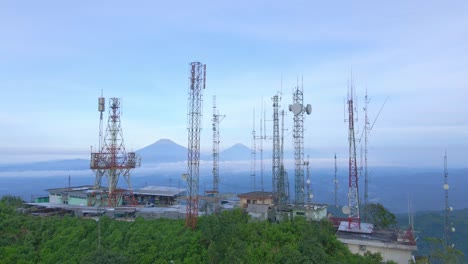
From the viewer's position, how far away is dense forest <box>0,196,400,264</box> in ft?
46.7

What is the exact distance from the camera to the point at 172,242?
16.0 m

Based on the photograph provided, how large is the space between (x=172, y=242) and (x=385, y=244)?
1060 centimetres

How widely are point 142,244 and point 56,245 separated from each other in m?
5.22

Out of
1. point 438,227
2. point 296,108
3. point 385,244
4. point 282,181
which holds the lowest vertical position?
point 438,227

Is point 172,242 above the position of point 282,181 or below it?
below

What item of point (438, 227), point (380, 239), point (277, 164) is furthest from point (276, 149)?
point (438, 227)

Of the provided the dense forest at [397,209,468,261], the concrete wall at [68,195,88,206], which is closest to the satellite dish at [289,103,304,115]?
the concrete wall at [68,195,88,206]

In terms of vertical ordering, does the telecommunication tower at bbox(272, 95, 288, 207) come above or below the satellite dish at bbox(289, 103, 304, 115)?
below

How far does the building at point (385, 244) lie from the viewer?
16.2 meters

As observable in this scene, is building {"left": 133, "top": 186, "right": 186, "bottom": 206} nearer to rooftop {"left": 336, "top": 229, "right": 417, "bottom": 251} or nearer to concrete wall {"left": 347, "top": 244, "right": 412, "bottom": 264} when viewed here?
rooftop {"left": 336, "top": 229, "right": 417, "bottom": 251}

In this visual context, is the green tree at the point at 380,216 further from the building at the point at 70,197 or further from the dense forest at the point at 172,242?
the building at the point at 70,197

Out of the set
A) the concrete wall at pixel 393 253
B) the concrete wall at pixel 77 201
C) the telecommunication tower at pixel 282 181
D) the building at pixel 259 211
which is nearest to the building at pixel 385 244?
the concrete wall at pixel 393 253

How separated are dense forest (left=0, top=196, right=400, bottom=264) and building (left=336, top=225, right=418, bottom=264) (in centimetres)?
130

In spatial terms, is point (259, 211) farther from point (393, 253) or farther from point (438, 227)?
point (438, 227)
